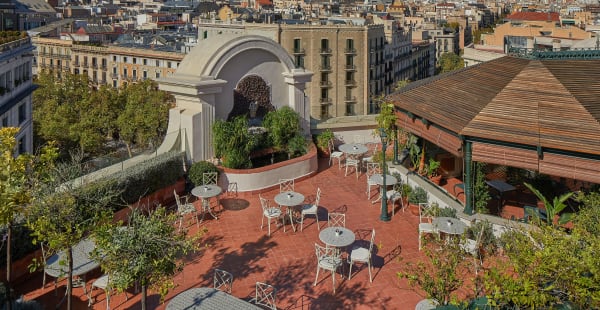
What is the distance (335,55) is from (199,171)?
50.8m

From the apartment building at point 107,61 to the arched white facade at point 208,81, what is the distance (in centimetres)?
5019

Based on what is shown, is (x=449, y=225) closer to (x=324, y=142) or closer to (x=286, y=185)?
(x=286, y=185)

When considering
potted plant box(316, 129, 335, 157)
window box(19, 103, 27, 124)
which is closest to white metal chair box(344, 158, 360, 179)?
potted plant box(316, 129, 335, 157)

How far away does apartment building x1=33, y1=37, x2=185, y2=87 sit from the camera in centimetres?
7256

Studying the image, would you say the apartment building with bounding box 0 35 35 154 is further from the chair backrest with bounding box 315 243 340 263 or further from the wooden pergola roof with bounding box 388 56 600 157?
the chair backrest with bounding box 315 243 340 263

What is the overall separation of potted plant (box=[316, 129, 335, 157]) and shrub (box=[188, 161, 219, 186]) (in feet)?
21.8

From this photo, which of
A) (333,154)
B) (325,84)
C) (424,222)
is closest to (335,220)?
(424,222)

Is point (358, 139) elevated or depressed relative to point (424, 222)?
elevated

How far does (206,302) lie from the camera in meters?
10.7

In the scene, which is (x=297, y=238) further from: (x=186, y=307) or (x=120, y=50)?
(x=120, y=50)

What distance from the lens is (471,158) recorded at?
15797 millimetres

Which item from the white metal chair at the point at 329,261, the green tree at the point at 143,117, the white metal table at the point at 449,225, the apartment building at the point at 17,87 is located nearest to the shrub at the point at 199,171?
the white metal chair at the point at 329,261

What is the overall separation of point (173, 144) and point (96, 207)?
8.48 metres

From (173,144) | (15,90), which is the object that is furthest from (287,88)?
(15,90)
